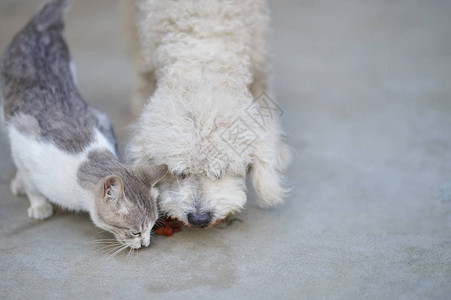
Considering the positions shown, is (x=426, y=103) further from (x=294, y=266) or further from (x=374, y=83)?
(x=294, y=266)

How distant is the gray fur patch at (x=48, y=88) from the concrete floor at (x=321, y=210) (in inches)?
22.0

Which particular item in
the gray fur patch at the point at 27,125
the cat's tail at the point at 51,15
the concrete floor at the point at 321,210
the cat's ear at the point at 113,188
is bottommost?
the concrete floor at the point at 321,210

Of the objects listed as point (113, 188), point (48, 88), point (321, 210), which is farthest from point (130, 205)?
point (321, 210)

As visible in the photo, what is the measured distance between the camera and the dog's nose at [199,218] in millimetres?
2615

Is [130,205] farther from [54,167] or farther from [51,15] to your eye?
[51,15]

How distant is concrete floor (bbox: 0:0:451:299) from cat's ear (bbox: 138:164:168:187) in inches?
15.4

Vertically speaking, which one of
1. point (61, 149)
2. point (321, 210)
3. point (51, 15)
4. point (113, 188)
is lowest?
point (321, 210)

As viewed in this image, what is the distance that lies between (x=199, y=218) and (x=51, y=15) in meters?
1.99

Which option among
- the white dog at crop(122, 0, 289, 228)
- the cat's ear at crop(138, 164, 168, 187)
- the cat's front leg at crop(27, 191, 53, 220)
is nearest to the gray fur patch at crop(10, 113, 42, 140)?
the cat's front leg at crop(27, 191, 53, 220)

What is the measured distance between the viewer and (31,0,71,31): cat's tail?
353 centimetres

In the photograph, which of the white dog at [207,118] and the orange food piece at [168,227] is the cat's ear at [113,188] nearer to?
the white dog at [207,118]

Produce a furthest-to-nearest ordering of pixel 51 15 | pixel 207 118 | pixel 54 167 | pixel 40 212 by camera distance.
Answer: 1. pixel 51 15
2. pixel 40 212
3. pixel 54 167
4. pixel 207 118

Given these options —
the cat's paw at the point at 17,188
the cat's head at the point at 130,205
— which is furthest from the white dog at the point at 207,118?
the cat's paw at the point at 17,188

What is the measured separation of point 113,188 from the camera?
98.5 inches
